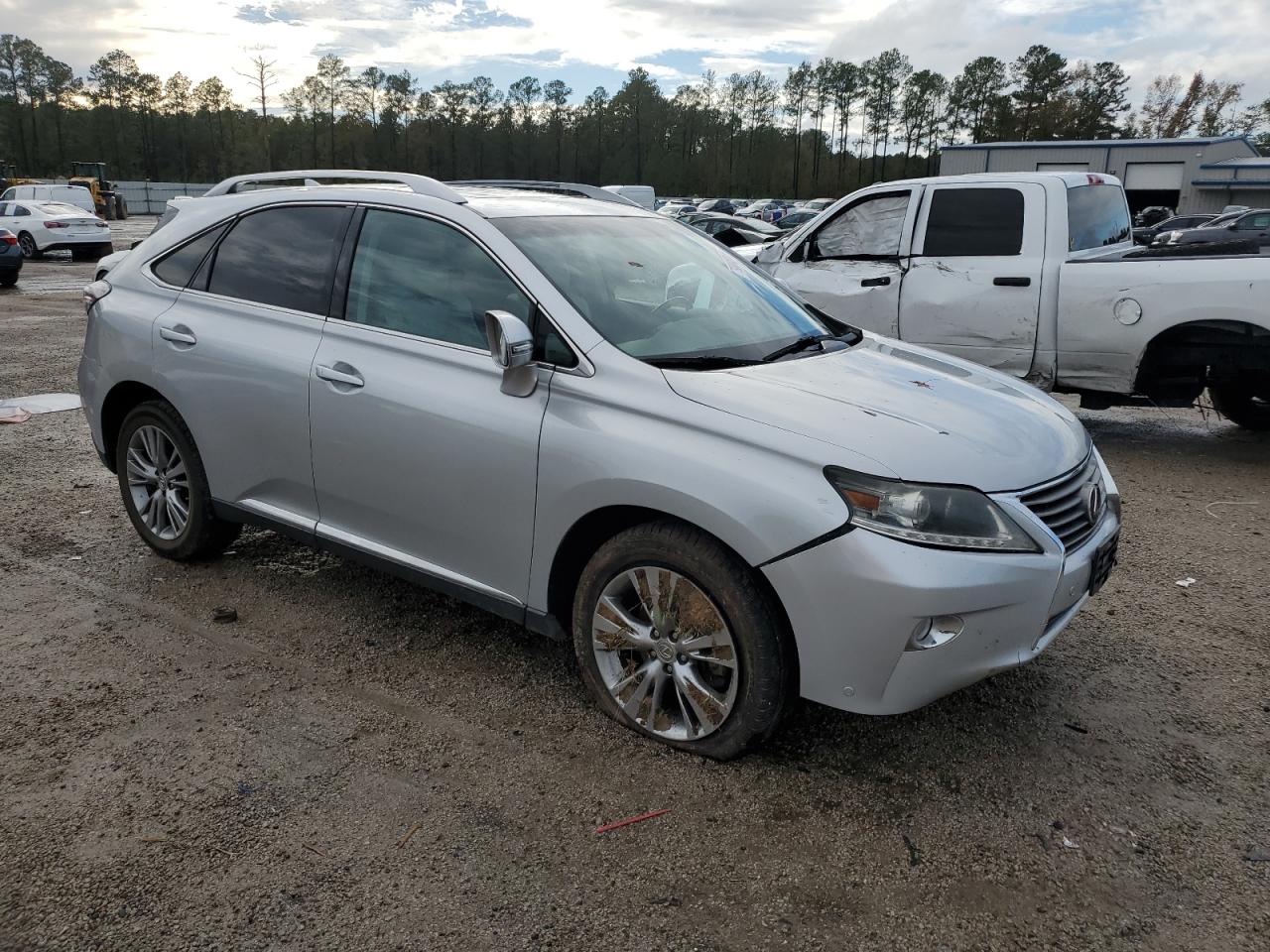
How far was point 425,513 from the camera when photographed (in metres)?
3.60

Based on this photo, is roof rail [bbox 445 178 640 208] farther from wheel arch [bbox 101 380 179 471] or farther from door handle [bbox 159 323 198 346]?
wheel arch [bbox 101 380 179 471]

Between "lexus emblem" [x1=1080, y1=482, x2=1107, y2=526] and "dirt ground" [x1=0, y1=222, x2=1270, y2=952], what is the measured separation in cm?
76

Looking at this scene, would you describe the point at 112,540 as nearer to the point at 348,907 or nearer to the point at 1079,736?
the point at 348,907

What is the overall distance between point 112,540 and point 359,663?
2.15 metres

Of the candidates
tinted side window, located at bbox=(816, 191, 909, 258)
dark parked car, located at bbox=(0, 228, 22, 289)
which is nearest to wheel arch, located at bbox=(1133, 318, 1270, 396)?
tinted side window, located at bbox=(816, 191, 909, 258)

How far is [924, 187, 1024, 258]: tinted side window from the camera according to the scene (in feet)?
24.7

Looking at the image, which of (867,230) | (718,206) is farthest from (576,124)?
(867,230)

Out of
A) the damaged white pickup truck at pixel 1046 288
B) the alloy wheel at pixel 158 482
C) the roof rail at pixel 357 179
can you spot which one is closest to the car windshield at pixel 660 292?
the roof rail at pixel 357 179

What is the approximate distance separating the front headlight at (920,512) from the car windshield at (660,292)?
0.82 meters

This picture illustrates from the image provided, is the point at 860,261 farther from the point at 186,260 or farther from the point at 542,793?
the point at 542,793

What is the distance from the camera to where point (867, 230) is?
8.21 meters

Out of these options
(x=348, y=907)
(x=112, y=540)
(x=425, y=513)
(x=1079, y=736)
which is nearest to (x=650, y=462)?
(x=425, y=513)

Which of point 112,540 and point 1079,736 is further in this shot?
point 112,540

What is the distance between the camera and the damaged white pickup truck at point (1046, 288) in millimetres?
6625
